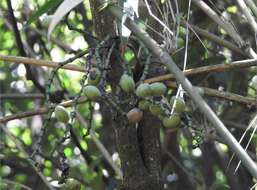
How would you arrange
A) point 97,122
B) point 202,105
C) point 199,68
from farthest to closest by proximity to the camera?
point 97,122, point 199,68, point 202,105

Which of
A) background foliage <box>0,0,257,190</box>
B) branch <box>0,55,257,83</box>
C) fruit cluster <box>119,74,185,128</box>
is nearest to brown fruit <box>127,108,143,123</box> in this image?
fruit cluster <box>119,74,185,128</box>

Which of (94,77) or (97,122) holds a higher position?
(94,77)

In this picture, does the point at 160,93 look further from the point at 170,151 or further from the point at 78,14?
the point at 78,14

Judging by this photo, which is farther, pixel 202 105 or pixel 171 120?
pixel 171 120

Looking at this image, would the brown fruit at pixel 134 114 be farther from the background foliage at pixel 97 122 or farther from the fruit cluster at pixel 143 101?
the background foliage at pixel 97 122

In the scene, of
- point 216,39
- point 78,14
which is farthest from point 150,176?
point 78,14

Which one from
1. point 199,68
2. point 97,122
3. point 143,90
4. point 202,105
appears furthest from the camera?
point 97,122

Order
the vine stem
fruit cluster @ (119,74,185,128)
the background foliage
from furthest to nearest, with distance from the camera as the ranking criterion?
the background foliage, fruit cluster @ (119,74,185,128), the vine stem

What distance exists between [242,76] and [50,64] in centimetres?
79

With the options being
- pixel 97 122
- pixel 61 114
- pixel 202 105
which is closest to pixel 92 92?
pixel 61 114

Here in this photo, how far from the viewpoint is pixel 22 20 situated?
210cm

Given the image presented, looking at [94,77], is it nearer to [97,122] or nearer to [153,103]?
[153,103]

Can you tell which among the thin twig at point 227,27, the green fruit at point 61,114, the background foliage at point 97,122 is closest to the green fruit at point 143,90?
the green fruit at point 61,114

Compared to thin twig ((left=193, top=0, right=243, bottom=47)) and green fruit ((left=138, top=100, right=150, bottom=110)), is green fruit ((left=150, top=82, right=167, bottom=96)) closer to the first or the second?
green fruit ((left=138, top=100, right=150, bottom=110))
